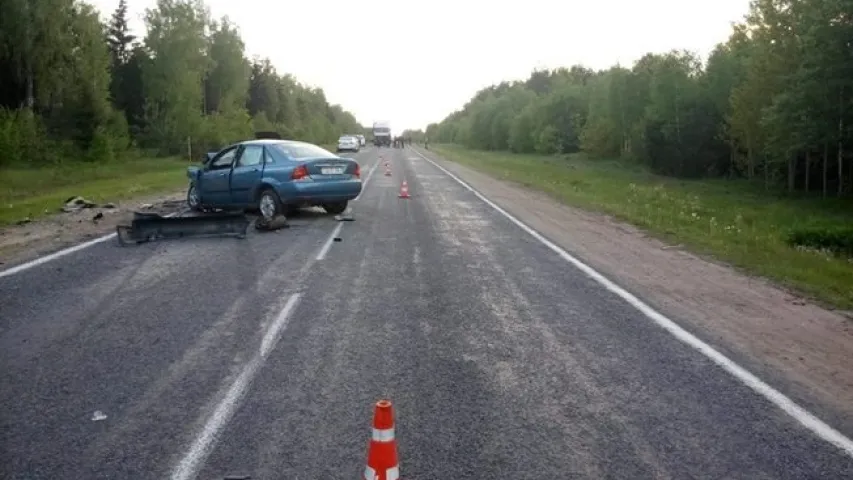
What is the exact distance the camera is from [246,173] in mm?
15023

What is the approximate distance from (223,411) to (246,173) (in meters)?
10.9

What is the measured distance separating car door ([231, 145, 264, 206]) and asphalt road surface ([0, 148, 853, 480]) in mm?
5623

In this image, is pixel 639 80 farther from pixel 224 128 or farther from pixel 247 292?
pixel 247 292

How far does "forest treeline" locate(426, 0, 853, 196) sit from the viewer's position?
29.3 meters

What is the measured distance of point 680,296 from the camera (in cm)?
833

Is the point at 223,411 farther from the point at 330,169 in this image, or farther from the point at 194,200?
the point at 194,200

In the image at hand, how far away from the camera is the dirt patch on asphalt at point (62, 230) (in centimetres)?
1120

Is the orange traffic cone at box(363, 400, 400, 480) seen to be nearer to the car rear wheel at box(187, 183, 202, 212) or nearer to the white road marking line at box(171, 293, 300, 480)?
the white road marking line at box(171, 293, 300, 480)

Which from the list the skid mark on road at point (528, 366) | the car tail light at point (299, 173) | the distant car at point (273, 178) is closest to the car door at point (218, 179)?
the distant car at point (273, 178)

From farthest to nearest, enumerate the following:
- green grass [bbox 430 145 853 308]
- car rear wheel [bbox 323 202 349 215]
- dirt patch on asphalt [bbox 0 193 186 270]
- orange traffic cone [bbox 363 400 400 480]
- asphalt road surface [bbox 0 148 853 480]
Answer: car rear wheel [bbox 323 202 349 215]
dirt patch on asphalt [bbox 0 193 186 270]
green grass [bbox 430 145 853 308]
asphalt road surface [bbox 0 148 853 480]
orange traffic cone [bbox 363 400 400 480]

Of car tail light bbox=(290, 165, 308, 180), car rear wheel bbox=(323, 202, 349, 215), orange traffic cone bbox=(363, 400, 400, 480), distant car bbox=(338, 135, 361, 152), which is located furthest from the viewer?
distant car bbox=(338, 135, 361, 152)

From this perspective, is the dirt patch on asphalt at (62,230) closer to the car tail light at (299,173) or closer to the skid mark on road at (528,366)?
the car tail light at (299,173)

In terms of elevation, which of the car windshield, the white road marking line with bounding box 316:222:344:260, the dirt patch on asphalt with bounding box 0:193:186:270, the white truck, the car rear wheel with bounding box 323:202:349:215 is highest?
the white truck

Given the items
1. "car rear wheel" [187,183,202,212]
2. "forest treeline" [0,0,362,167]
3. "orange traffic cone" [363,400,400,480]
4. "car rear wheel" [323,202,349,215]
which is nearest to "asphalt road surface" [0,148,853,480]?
"orange traffic cone" [363,400,400,480]
